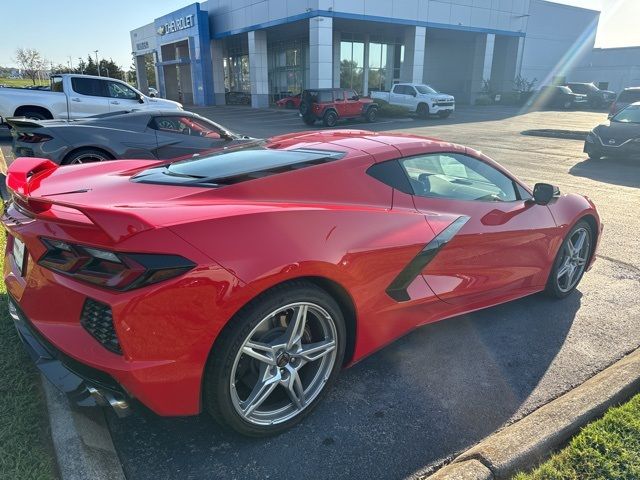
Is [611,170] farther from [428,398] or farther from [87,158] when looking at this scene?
[87,158]

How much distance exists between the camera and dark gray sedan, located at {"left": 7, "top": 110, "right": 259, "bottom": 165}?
6762 mm

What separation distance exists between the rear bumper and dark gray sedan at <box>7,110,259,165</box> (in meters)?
4.67

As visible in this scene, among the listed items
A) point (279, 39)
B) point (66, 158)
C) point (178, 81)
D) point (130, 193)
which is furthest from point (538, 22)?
point (130, 193)

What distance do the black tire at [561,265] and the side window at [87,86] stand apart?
1393 cm

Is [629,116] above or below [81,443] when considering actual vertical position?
above

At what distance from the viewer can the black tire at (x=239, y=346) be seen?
206cm

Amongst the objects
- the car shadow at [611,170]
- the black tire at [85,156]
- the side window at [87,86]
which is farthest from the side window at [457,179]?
the side window at [87,86]

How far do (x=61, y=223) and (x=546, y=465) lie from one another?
2.49m

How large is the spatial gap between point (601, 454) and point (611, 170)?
10587 mm

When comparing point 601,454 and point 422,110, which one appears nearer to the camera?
point 601,454

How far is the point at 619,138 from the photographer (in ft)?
37.9

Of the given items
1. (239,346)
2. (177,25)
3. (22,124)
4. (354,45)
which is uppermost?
(177,25)

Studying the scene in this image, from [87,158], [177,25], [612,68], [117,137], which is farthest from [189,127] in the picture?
[612,68]

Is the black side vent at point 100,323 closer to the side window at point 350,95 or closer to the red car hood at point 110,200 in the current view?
the red car hood at point 110,200
